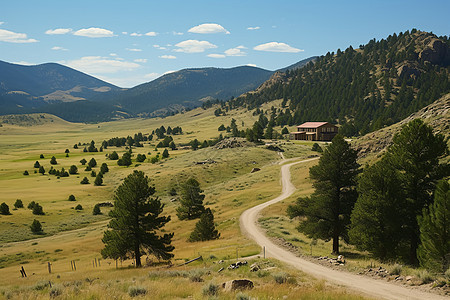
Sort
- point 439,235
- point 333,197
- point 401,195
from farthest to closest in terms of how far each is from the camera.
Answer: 1. point 333,197
2. point 401,195
3. point 439,235

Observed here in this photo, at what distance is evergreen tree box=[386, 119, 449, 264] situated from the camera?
2745 centimetres

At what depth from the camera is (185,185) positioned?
209 ft

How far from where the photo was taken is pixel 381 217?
27391 millimetres

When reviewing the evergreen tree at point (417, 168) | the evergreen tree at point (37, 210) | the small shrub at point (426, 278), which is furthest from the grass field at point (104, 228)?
the evergreen tree at point (417, 168)

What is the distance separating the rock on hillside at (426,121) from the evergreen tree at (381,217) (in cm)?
3016

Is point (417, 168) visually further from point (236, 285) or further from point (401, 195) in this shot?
point (236, 285)

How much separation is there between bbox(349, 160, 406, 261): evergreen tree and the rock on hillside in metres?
30.2

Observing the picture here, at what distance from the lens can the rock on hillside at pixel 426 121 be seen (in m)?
55.1

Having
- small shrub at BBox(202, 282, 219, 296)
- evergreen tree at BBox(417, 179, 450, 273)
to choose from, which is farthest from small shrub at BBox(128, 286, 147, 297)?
evergreen tree at BBox(417, 179, 450, 273)

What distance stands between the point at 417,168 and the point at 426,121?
125 ft

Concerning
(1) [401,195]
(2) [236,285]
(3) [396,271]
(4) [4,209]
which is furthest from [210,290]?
(4) [4,209]

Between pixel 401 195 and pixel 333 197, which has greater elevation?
pixel 401 195

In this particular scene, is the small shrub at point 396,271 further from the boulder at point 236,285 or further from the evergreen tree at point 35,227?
the evergreen tree at point 35,227

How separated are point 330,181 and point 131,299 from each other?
25.5m
